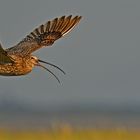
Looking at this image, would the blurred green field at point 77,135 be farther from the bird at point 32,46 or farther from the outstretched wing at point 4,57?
the outstretched wing at point 4,57

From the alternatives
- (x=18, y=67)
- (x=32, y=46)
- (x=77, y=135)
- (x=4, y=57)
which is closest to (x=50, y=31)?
(x=32, y=46)

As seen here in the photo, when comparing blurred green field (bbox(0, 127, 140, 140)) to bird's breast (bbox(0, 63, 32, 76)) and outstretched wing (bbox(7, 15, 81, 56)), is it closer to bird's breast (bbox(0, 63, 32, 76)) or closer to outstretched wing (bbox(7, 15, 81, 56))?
outstretched wing (bbox(7, 15, 81, 56))

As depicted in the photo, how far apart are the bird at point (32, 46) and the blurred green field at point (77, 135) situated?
2.92 m

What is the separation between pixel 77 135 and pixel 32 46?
4798 millimetres

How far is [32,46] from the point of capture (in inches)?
754

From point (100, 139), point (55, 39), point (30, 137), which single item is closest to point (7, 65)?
point (55, 39)

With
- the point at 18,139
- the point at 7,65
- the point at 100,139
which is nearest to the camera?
the point at 7,65

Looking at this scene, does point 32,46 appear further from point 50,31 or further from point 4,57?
point 4,57

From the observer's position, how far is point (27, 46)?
752 inches

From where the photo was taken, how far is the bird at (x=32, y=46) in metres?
17.9

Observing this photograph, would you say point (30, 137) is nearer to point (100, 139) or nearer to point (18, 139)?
point (18, 139)

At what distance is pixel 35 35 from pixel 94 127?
436cm

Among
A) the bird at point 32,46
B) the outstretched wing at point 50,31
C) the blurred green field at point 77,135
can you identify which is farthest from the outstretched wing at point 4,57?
the blurred green field at point 77,135

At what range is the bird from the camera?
705 inches
